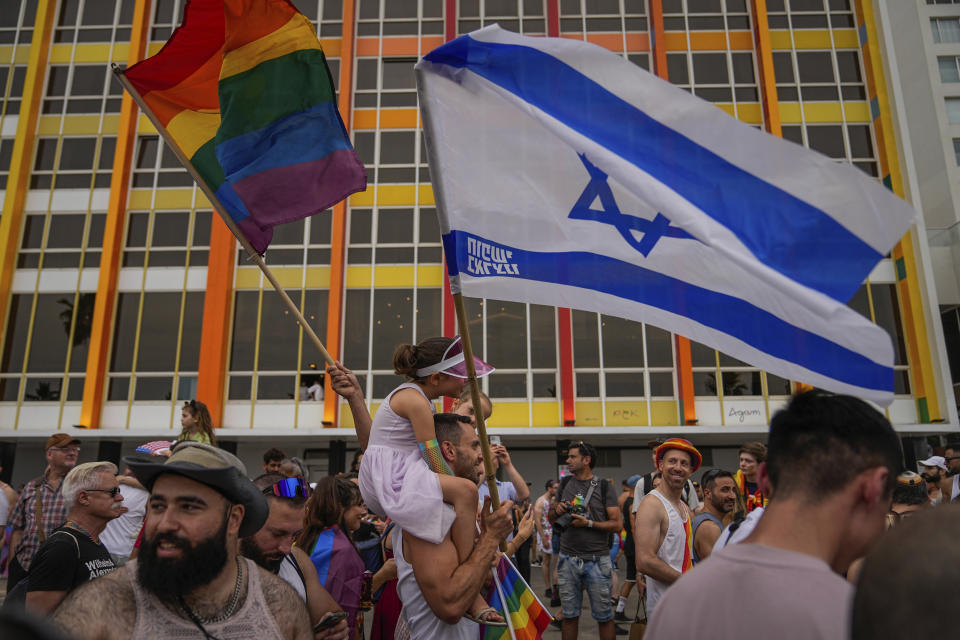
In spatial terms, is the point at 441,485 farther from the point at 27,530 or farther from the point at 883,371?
the point at 27,530

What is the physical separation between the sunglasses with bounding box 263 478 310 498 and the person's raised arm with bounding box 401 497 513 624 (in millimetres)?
918

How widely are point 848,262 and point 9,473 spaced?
25.1 meters

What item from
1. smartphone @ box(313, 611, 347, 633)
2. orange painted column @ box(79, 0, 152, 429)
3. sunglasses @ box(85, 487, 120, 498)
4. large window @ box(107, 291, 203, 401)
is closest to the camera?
smartphone @ box(313, 611, 347, 633)

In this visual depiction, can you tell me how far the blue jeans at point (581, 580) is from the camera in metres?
6.77

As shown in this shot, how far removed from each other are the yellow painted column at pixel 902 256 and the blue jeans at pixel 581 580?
16858 mm

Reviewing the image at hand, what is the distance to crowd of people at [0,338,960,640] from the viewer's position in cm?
152

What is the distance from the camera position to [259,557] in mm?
3447

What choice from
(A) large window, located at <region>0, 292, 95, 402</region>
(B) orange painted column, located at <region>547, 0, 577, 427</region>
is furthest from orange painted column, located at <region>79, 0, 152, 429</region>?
(B) orange painted column, located at <region>547, 0, 577, 427</region>

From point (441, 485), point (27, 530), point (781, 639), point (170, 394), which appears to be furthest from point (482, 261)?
point (170, 394)

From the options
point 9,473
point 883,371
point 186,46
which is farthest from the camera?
point 9,473

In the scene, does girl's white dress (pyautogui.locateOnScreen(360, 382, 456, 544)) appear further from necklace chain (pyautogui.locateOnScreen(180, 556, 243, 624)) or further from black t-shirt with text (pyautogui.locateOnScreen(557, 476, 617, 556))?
black t-shirt with text (pyautogui.locateOnScreen(557, 476, 617, 556))

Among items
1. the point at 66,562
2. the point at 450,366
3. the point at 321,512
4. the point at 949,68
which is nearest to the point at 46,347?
the point at 321,512

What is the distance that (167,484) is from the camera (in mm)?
2490

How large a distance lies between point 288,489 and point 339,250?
693 inches
